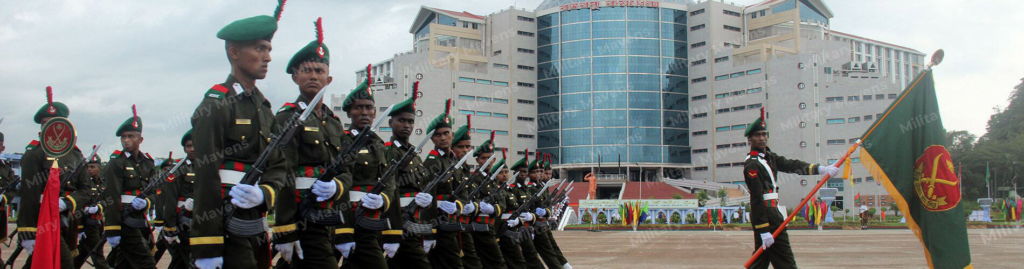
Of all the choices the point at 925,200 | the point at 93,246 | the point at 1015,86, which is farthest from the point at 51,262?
the point at 1015,86

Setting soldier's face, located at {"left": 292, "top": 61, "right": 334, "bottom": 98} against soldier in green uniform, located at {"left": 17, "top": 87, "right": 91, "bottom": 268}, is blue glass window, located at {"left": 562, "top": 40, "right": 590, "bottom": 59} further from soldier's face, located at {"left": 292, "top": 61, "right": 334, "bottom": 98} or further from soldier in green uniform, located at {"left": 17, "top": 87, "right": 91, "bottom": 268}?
soldier's face, located at {"left": 292, "top": 61, "right": 334, "bottom": 98}

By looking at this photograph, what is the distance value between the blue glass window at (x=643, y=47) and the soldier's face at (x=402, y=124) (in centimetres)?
8507

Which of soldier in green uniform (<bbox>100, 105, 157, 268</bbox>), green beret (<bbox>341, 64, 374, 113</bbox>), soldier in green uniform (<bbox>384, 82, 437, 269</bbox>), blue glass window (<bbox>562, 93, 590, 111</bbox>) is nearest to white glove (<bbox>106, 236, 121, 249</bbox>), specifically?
soldier in green uniform (<bbox>100, 105, 157, 268</bbox>)

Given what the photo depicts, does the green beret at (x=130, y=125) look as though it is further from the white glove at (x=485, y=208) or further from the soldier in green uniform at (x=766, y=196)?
the soldier in green uniform at (x=766, y=196)

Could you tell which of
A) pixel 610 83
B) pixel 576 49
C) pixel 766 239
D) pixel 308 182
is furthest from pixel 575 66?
pixel 308 182

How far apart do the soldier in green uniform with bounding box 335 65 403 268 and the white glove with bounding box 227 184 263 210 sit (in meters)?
1.45

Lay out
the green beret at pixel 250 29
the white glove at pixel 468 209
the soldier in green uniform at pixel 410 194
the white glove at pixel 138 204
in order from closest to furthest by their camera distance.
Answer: the green beret at pixel 250 29, the soldier in green uniform at pixel 410 194, the white glove at pixel 138 204, the white glove at pixel 468 209

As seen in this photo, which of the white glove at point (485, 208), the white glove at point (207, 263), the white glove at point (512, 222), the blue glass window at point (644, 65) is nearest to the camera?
the white glove at point (207, 263)

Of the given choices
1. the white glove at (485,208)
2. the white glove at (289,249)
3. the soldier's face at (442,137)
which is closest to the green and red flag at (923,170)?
the white glove at (485,208)

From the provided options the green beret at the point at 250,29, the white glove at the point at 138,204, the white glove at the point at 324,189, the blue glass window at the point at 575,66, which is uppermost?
the blue glass window at the point at 575,66

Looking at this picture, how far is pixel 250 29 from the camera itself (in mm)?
4320

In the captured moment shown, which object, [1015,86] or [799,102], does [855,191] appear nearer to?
[799,102]

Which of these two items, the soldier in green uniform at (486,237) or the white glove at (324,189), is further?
the soldier in green uniform at (486,237)

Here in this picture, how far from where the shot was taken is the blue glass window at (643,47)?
90.3 meters
